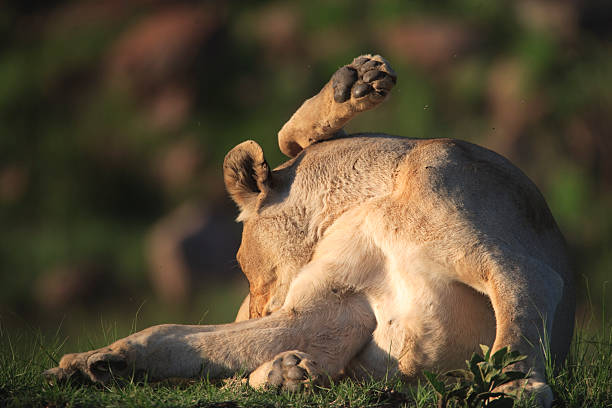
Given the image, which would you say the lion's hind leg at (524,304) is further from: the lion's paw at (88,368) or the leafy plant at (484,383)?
the lion's paw at (88,368)

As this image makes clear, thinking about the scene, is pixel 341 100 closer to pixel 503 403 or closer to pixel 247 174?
pixel 247 174

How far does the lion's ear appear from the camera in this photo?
3.68 m

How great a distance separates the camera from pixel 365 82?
3.55 meters

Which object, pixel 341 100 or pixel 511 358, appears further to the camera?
pixel 341 100

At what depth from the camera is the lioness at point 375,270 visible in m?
2.98

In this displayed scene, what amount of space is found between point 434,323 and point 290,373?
566mm

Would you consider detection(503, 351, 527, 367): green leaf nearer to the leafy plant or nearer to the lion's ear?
the leafy plant

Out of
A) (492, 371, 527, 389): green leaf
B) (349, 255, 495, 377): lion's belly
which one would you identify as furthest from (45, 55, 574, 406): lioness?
(492, 371, 527, 389): green leaf

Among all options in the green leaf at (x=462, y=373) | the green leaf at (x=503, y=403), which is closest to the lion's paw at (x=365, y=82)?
the green leaf at (x=462, y=373)

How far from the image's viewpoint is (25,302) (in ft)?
43.7

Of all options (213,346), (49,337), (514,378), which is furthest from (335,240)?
(49,337)

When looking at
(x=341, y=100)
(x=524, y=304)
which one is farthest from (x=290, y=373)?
(x=341, y=100)

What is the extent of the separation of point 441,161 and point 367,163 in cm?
34

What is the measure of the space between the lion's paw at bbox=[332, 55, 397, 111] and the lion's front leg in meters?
0.85
